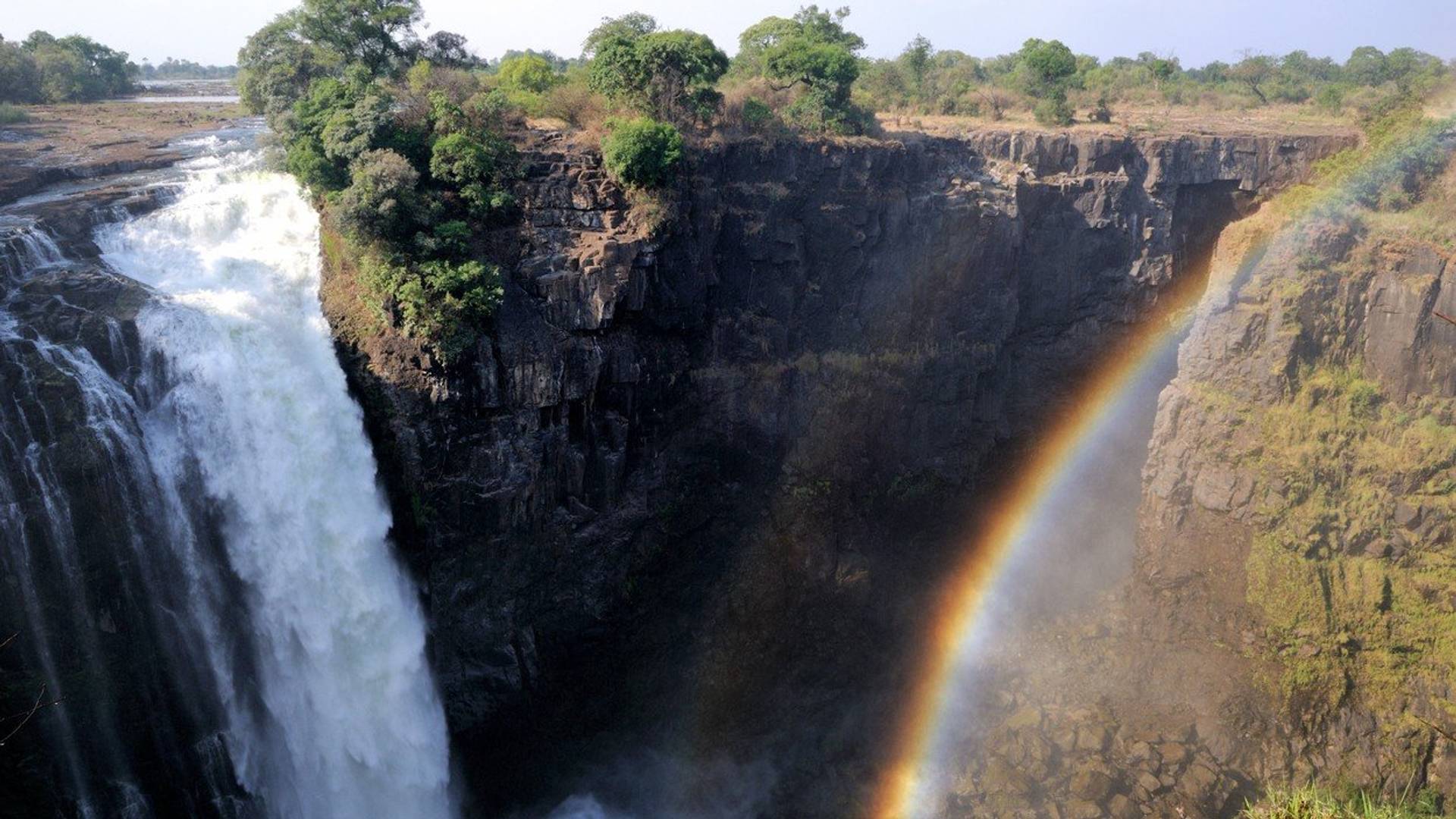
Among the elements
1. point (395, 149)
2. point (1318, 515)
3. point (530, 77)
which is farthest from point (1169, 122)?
point (395, 149)

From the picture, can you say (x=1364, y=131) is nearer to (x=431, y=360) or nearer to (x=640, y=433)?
(x=640, y=433)

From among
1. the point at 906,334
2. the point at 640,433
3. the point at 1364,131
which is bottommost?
the point at 640,433

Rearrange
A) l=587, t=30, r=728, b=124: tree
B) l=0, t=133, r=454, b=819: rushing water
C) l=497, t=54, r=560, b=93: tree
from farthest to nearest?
l=497, t=54, r=560, b=93: tree < l=587, t=30, r=728, b=124: tree < l=0, t=133, r=454, b=819: rushing water

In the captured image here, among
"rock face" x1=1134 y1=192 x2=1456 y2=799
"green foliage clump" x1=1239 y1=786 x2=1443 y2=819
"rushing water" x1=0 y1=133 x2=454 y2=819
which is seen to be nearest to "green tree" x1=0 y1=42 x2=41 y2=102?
"rushing water" x1=0 y1=133 x2=454 y2=819

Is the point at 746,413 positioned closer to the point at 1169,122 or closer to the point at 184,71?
the point at 1169,122

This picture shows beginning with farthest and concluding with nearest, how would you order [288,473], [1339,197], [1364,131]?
[1364,131], [1339,197], [288,473]

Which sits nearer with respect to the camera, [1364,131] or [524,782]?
[524,782]

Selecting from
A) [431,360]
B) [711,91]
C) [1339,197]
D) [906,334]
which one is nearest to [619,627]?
[431,360]

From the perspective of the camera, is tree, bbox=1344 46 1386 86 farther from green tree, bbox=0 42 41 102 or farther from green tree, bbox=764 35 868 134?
green tree, bbox=0 42 41 102
